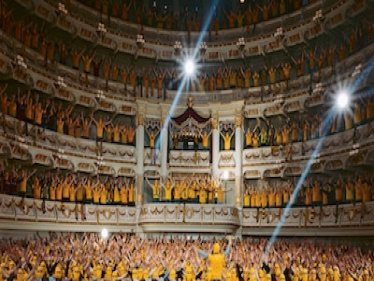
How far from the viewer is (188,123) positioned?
125 feet

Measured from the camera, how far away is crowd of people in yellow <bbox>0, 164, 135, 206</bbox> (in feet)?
96.2

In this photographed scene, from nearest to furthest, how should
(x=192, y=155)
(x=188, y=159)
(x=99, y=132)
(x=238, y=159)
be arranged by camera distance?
1. (x=99, y=132)
2. (x=238, y=159)
3. (x=188, y=159)
4. (x=192, y=155)

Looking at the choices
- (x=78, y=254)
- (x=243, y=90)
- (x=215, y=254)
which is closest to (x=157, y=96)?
(x=243, y=90)

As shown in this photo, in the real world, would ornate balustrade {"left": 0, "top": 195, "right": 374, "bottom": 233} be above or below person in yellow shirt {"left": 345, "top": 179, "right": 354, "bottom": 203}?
below

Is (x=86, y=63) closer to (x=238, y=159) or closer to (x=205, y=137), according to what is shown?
(x=205, y=137)

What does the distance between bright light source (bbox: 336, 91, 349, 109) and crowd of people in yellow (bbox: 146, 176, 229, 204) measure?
378 inches

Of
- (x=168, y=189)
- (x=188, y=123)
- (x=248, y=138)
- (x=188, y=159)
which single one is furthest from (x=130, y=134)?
(x=248, y=138)

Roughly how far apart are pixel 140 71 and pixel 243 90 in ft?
26.3

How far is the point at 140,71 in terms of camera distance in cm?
4156

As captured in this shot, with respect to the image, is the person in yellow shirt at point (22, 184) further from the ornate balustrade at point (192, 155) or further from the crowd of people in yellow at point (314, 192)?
the crowd of people in yellow at point (314, 192)

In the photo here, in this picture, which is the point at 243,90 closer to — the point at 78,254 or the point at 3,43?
the point at 3,43

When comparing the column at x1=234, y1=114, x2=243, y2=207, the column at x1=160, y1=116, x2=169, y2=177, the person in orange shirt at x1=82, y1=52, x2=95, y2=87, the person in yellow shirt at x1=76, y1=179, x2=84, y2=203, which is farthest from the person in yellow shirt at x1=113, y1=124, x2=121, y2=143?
the column at x1=234, y1=114, x2=243, y2=207

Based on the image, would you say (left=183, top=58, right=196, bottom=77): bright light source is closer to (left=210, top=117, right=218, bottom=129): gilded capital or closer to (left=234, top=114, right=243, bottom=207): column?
(left=210, top=117, right=218, bottom=129): gilded capital

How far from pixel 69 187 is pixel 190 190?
26.1ft
